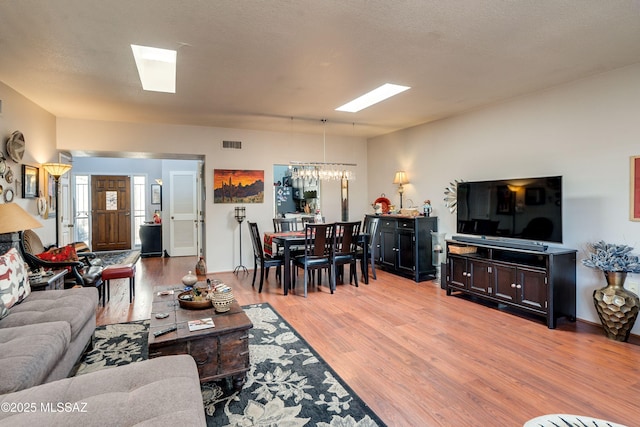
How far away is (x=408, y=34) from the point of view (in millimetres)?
2633

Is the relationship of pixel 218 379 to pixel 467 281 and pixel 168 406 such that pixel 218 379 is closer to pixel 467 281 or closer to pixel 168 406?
pixel 168 406

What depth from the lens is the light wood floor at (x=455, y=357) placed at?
2.14 m

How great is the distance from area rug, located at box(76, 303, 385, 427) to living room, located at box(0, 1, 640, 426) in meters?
2.54

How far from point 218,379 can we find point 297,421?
2.06ft

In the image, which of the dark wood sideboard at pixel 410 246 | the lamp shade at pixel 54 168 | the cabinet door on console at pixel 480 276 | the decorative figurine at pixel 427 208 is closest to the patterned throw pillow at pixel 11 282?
the lamp shade at pixel 54 168

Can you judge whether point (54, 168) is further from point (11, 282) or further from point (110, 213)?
point (110, 213)

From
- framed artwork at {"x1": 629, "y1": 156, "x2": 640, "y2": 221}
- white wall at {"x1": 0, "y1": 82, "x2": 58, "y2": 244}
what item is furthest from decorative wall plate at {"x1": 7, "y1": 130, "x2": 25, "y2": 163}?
framed artwork at {"x1": 629, "y1": 156, "x2": 640, "y2": 221}

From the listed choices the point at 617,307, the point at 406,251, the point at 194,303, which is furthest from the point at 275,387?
the point at 406,251

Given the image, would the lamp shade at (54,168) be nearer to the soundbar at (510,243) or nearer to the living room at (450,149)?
the living room at (450,149)

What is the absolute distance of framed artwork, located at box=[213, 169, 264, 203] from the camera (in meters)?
6.15

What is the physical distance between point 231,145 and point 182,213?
289 centimetres

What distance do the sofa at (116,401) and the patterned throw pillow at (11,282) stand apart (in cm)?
134

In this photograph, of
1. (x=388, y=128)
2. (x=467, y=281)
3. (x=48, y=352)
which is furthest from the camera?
(x=388, y=128)

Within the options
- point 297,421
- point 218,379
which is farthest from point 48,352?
point 297,421
